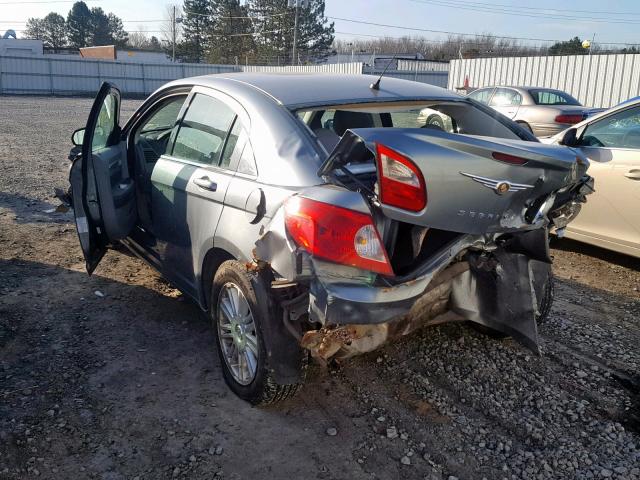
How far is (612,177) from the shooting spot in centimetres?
498

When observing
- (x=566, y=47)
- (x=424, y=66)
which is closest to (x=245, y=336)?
(x=424, y=66)

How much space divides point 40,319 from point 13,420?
1315 mm

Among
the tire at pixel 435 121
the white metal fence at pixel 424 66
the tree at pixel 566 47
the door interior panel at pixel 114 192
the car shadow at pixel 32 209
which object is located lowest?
the car shadow at pixel 32 209

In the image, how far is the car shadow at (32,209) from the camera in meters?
6.81

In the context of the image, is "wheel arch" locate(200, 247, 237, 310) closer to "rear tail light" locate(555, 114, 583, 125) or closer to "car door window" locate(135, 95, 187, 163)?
"car door window" locate(135, 95, 187, 163)

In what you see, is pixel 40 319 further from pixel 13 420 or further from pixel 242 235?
pixel 242 235

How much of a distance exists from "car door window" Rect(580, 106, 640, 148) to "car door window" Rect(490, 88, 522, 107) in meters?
8.90

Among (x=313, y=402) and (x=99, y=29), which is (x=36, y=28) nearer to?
(x=99, y=29)

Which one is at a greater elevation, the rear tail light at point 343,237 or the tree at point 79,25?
the tree at point 79,25

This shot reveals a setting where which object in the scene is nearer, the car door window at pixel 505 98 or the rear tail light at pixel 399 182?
the rear tail light at pixel 399 182

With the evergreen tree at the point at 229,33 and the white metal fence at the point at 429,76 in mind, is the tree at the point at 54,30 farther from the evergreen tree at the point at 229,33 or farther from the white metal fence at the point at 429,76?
the white metal fence at the point at 429,76

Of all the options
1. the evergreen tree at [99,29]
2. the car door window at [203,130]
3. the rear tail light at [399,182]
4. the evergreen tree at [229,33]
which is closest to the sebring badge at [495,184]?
the rear tail light at [399,182]

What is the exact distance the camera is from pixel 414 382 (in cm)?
338

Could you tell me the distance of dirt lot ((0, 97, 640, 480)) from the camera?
273 centimetres
